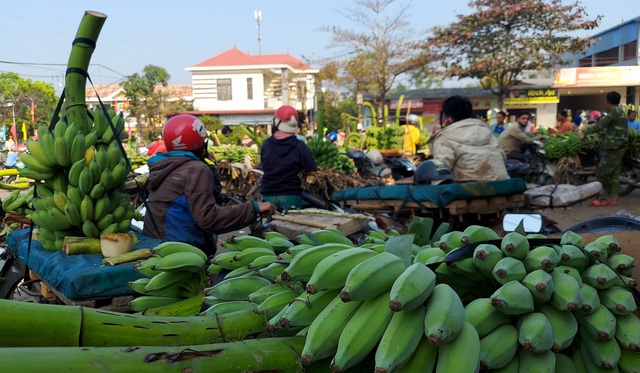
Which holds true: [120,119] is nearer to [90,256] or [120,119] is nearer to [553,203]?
[90,256]

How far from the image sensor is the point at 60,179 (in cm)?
345

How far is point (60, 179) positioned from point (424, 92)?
39.7m

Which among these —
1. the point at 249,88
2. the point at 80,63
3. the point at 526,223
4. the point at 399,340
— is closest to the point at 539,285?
the point at 399,340

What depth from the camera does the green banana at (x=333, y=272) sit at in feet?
4.09

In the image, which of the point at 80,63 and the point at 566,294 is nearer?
the point at 566,294

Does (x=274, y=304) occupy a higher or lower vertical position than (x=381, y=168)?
higher

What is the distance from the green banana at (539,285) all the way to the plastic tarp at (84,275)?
2.04 metres

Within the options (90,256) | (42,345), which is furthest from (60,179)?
(42,345)

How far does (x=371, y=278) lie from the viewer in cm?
119

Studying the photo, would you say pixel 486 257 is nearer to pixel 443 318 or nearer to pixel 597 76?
pixel 443 318

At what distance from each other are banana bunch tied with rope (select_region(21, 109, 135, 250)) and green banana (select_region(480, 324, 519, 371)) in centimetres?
271

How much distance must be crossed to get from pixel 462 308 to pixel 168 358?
62 cm

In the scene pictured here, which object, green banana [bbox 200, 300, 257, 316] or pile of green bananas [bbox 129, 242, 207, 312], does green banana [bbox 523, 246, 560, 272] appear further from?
pile of green bananas [bbox 129, 242, 207, 312]

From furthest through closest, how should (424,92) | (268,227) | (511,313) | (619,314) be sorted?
1. (424,92)
2. (268,227)
3. (619,314)
4. (511,313)
